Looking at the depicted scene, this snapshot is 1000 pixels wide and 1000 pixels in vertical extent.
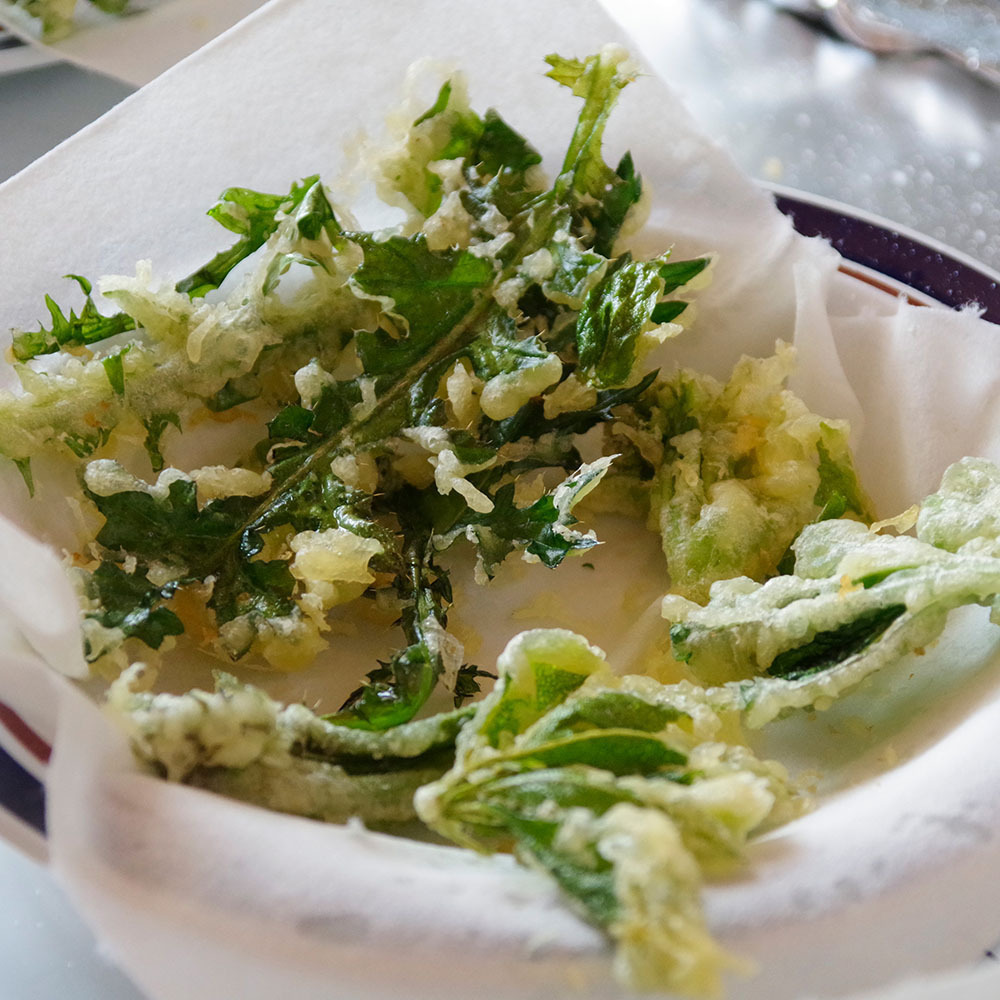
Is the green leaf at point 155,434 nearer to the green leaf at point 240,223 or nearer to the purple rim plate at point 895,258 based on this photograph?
the green leaf at point 240,223

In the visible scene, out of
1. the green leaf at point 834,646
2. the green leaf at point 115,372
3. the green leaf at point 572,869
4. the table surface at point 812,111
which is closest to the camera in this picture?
the green leaf at point 572,869

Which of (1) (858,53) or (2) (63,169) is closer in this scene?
(2) (63,169)

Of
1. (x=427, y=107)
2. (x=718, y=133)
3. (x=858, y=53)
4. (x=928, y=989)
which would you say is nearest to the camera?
(x=928, y=989)

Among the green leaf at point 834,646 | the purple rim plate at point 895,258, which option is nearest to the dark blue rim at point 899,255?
the purple rim plate at point 895,258

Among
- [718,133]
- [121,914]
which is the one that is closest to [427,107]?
[121,914]

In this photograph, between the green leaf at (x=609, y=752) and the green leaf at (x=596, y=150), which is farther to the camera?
the green leaf at (x=596, y=150)

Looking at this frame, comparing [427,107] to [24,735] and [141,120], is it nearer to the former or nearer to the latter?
[141,120]
